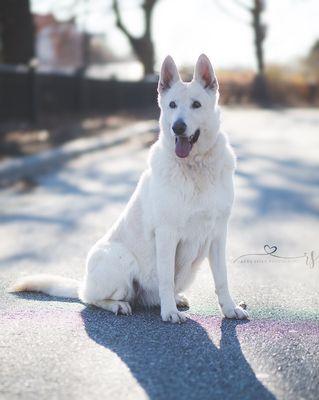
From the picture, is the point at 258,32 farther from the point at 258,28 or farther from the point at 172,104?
the point at 172,104

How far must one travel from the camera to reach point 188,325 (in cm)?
421

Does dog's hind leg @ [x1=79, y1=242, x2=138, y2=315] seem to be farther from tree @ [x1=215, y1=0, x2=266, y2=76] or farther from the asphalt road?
tree @ [x1=215, y1=0, x2=266, y2=76]

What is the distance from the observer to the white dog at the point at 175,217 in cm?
428

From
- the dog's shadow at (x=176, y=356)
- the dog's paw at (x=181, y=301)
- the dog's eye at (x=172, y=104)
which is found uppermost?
the dog's eye at (x=172, y=104)

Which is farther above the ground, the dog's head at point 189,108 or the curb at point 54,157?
the dog's head at point 189,108

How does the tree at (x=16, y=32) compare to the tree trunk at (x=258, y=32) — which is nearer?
the tree at (x=16, y=32)

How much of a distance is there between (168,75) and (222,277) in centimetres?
145

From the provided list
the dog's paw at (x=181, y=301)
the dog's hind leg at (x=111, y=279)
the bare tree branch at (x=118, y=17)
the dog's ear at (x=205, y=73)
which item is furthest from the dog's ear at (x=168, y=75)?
the bare tree branch at (x=118, y=17)

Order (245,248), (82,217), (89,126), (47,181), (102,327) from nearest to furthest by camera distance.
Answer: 1. (102,327)
2. (245,248)
3. (82,217)
4. (47,181)
5. (89,126)

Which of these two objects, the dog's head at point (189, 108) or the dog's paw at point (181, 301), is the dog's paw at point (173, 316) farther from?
the dog's head at point (189, 108)

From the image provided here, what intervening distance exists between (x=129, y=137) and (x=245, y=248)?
40.5ft

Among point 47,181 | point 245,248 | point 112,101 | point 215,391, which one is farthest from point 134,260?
point 112,101

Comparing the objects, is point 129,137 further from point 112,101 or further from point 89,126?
point 112,101

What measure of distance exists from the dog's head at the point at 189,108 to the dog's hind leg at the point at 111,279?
0.81m
